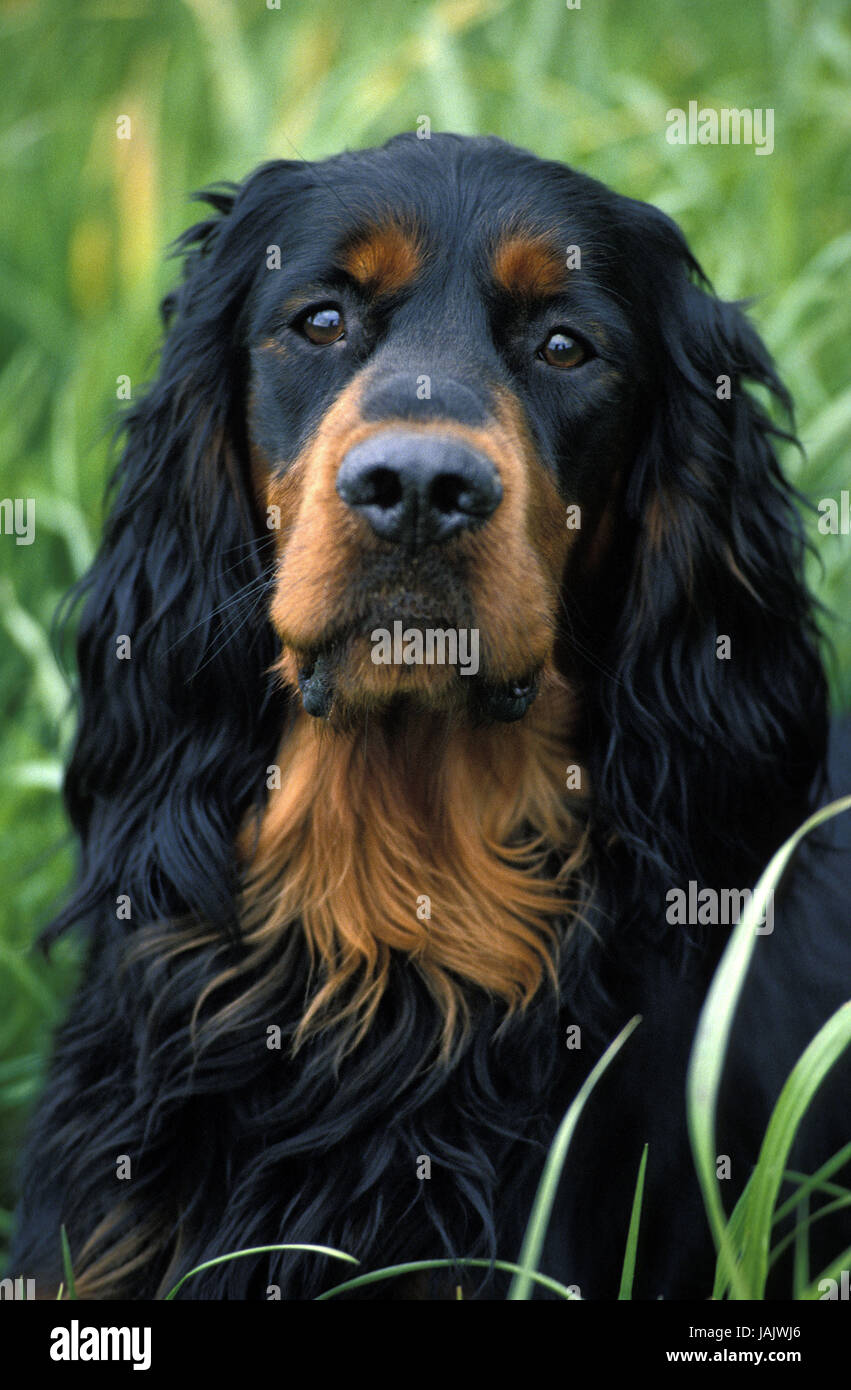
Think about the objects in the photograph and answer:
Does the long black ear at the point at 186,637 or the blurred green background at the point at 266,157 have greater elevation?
the blurred green background at the point at 266,157

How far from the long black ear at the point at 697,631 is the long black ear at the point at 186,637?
0.63m

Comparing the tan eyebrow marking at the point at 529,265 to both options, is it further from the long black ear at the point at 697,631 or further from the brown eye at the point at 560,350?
the long black ear at the point at 697,631

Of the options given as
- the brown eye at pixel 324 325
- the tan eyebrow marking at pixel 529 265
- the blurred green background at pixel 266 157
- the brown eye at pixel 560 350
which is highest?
the blurred green background at pixel 266 157

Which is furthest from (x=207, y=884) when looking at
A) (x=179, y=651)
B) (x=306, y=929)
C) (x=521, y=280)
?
(x=521, y=280)

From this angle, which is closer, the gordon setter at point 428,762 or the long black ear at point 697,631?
the gordon setter at point 428,762

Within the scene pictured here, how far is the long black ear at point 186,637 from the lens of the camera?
2.54 meters

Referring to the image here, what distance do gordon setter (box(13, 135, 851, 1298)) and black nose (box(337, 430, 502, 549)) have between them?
46mm

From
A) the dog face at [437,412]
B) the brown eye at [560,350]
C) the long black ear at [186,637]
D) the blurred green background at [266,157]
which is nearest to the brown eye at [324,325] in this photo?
the dog face at [437,412]

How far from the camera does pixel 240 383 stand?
2592mm

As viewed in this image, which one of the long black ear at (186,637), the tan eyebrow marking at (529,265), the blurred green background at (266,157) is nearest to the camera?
the tan eyebrow marking at (529,265)

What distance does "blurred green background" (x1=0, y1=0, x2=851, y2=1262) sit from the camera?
13.9ft

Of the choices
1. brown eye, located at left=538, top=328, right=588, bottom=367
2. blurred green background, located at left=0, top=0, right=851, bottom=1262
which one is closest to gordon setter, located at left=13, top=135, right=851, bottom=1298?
brown eye, located at left=538, top=328, right=588, bottom=367

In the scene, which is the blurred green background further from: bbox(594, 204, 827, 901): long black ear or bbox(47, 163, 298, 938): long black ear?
bbox(594, 204, 827, 901): long black ear

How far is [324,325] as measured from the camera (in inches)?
96.4
